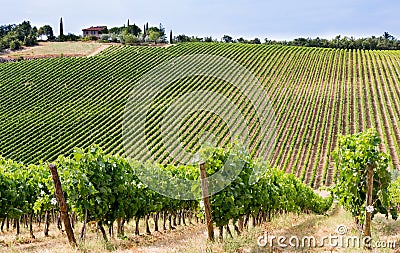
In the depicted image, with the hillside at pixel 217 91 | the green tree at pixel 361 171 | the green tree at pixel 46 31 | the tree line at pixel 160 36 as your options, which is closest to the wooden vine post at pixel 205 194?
the green tree at pixel 361 171

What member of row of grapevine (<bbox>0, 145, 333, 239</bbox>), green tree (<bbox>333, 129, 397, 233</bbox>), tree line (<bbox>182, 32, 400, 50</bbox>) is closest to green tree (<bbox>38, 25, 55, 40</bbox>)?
tree line (<bbox>182, 32, 400, 50</bbox>)

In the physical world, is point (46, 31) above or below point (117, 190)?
Result: above

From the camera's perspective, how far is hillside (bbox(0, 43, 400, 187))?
40281mm

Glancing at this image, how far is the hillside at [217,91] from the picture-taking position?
1586 inches

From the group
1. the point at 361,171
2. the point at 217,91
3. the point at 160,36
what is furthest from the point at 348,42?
the point at 361,171

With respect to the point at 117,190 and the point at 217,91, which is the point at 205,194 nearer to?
the point at 117,190

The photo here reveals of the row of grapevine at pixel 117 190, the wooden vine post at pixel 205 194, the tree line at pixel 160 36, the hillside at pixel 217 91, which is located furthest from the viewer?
the tree line at pixel 160 36

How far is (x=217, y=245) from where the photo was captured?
884cm

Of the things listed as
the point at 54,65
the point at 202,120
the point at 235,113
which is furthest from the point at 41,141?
the point at 54,65

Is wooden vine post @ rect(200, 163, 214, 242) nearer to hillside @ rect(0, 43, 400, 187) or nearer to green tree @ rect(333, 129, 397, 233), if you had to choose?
green tree @ rect(333, 129, 397, 233)

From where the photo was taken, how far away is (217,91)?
5522 cm

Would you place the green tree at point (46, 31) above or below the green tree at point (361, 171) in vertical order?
above

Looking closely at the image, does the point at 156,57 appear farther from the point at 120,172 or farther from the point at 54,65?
the point at 120,172

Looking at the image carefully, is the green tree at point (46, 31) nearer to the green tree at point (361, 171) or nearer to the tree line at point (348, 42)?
the tree line at point (348, 42)
